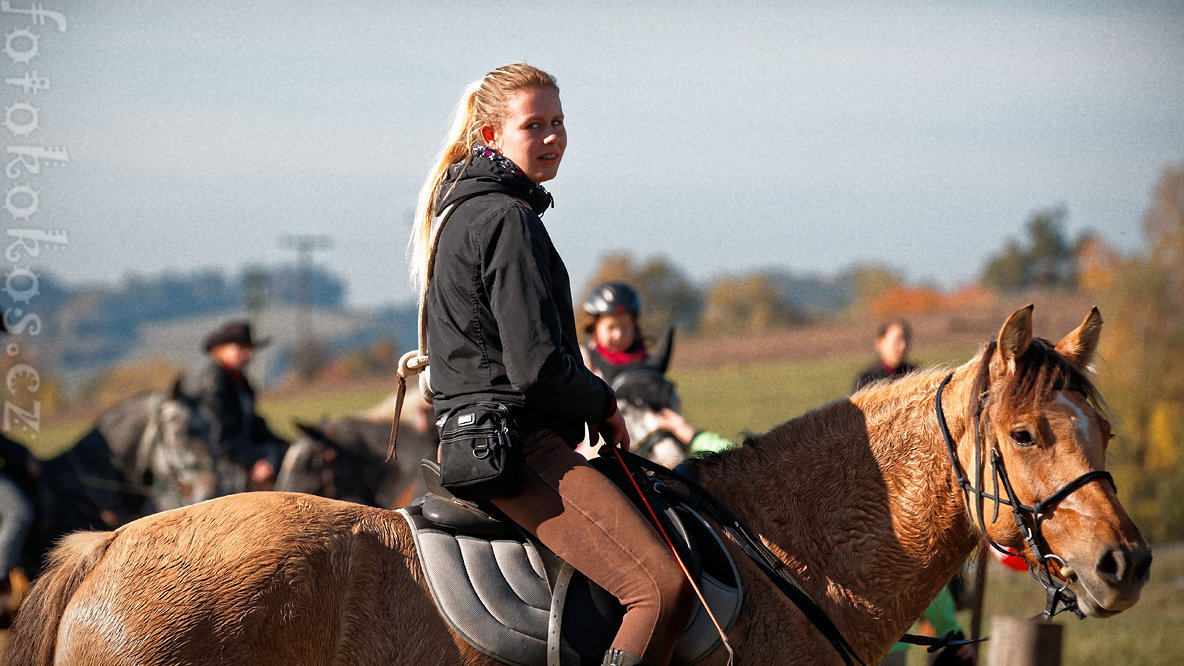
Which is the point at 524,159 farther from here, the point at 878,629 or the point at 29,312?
the point at 29,312

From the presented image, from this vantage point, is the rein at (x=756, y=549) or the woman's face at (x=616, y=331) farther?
the woman's face at (x=616, y=331)

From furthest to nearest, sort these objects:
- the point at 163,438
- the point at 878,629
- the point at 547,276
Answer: the point at 163,438 → the point at 878,629 → the point at 547,276

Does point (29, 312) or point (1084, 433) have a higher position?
point (1084, 433)

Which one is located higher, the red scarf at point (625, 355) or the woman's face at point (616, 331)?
the woman's face at point (616, 331)

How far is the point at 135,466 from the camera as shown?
1100cm

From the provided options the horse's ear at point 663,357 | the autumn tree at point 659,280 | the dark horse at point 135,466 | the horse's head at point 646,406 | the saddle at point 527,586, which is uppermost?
the saddle at point 527,586

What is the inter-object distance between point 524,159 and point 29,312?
6495 mm

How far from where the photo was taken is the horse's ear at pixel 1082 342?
362cm

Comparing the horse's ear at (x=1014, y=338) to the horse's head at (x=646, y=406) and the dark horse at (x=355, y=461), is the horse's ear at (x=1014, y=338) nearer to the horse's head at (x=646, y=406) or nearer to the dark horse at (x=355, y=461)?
the horse's head at (x=646, y=406)

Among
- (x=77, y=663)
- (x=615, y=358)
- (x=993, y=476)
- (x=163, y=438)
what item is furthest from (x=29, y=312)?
(x=993, y=476)

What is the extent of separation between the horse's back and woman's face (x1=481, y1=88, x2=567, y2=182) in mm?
1285

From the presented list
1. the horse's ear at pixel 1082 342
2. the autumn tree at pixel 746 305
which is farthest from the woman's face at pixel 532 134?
the autumn tree at pixel 746 305

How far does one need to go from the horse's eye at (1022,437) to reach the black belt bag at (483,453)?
5.33 ft

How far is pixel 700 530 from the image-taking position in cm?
358
